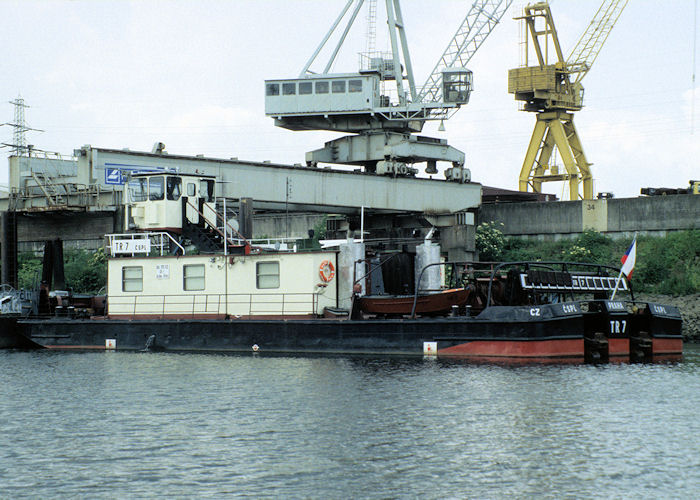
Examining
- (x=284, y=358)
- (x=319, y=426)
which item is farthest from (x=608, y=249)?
(x=319, y=426)

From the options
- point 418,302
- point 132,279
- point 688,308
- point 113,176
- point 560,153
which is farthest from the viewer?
point 560,153

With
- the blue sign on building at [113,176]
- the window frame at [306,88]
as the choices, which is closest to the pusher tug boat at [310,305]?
the blue sign on building at [113,176]

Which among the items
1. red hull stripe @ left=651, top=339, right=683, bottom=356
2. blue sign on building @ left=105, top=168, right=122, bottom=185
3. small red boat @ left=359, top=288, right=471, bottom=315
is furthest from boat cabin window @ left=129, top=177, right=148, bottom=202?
red hull stripe @ left=651, top=339, right=683, bottom=356

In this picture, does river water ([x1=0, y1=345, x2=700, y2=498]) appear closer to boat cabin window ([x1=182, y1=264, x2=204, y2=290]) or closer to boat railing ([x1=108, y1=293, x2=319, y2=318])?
boat railing ([x1=108, y1=293, x2=319, y2=318])

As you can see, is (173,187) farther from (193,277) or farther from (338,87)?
(338,87)

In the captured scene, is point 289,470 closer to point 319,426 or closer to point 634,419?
point 319,426

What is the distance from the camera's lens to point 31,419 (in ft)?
69.3

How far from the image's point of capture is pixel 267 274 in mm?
33969

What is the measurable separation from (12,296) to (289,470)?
2602 centimetres

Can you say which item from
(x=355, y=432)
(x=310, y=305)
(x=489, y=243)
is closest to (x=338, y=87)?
(x=489, y=243)

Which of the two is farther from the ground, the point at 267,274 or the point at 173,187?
the point at 173,187

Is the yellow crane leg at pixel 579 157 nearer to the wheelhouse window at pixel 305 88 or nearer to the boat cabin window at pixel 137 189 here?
the wheelhouse window at pixel 305 88

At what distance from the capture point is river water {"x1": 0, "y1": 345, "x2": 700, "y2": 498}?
15.5 metres

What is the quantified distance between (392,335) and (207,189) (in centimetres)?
1093
